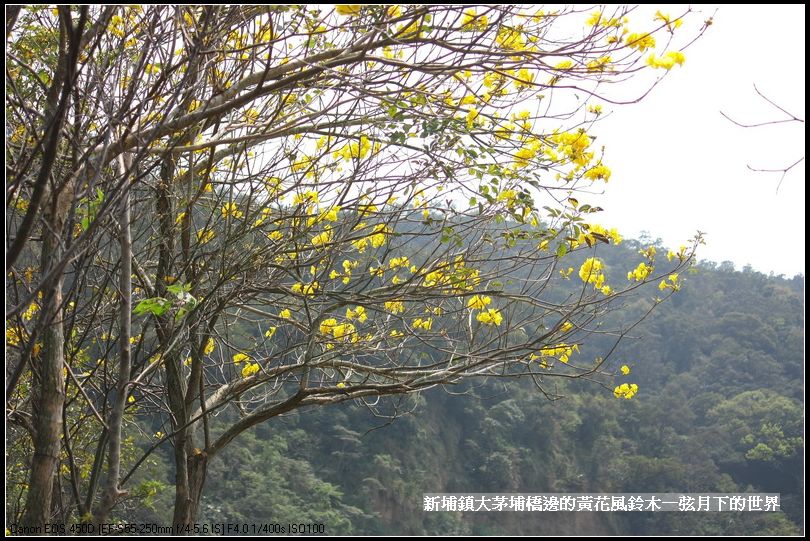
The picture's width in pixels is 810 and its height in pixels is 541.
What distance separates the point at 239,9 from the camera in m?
1.67

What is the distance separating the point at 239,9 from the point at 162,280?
101 cm

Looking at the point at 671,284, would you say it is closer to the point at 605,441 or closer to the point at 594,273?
the point at 594,273

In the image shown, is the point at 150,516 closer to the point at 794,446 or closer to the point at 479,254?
the point at 479,254

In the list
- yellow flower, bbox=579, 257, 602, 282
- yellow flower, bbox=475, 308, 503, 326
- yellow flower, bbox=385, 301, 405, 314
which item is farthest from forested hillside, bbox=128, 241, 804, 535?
yellow flower, bbox=579, 257, 602, 282

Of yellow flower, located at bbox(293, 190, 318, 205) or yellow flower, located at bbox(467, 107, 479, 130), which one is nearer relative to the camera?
yellow flower, located at bbox(467, 107, 479, 130)

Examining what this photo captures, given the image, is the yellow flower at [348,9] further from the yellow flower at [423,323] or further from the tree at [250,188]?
the yellow flower at [423,323]

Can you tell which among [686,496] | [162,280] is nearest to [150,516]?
[162,280]

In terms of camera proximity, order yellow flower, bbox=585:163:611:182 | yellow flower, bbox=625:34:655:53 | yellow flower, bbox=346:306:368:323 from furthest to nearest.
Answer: yellow flower, bbox=346:306:368:323 → yellow flower, bbox=585:163:611:182 → yellow flower, bbox=625:34:655:53

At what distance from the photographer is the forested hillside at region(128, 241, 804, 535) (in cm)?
1945

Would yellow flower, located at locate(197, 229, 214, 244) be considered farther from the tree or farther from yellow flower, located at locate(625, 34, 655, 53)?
yellow flower, located at locate(625, 34, 655, 53)

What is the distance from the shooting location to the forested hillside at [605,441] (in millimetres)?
19453

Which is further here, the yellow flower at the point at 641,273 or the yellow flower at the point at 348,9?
the yellow flower at the point at 641,273

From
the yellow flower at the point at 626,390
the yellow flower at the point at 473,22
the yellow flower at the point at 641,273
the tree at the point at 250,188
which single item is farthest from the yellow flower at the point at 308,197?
the yellow flower at the point at 626,390

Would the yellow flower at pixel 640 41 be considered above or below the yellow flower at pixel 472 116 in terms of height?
above
